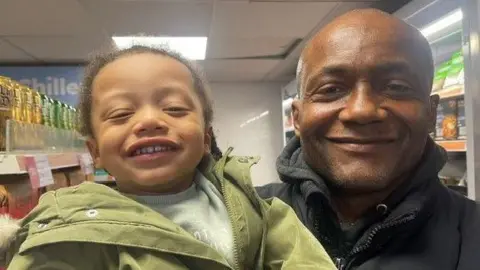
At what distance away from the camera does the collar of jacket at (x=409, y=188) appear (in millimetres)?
1009

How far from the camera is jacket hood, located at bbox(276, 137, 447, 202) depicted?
1.06m

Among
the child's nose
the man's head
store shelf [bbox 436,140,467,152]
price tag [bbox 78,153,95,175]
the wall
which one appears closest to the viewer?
the child's nose

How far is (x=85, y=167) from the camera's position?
2576 millimetres

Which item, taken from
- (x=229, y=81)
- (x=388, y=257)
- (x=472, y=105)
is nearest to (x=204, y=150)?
(x=388, y=257)

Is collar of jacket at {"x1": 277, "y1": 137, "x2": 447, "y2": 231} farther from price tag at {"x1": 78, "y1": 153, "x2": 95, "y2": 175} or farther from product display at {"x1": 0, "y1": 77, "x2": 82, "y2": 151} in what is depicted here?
price tag at {"x1": 78, "y1": 153, "x2": 95, "y2": 175}

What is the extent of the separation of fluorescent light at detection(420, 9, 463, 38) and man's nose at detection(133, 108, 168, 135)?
4.58 feet

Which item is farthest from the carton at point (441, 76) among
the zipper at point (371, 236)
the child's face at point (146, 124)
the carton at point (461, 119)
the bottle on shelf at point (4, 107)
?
the bottle on shelf at point (4, 107)

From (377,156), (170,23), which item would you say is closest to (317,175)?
(377,156)

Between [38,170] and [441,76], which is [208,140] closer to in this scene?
[38,170]

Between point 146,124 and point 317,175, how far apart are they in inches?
17.7

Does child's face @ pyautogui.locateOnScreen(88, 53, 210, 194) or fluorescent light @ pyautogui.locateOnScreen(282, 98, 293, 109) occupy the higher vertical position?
fluorescent light @ pyautogui.locateOnScreen(282, 98, 293, 109)

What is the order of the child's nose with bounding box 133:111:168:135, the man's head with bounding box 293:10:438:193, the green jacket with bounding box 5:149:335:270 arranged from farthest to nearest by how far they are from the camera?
the man's head with bounding box 293:10:438:193 < the child's nose with bounding box 133:111:168:135 < the green jacket with bounding box 5:149:335:270

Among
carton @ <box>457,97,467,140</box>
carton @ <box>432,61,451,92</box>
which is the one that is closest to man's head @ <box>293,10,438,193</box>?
carton @ <box>457,97,467,140</box>

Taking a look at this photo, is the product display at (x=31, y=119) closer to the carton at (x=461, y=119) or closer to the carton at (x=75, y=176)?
the carton at (x=75, y=176)
